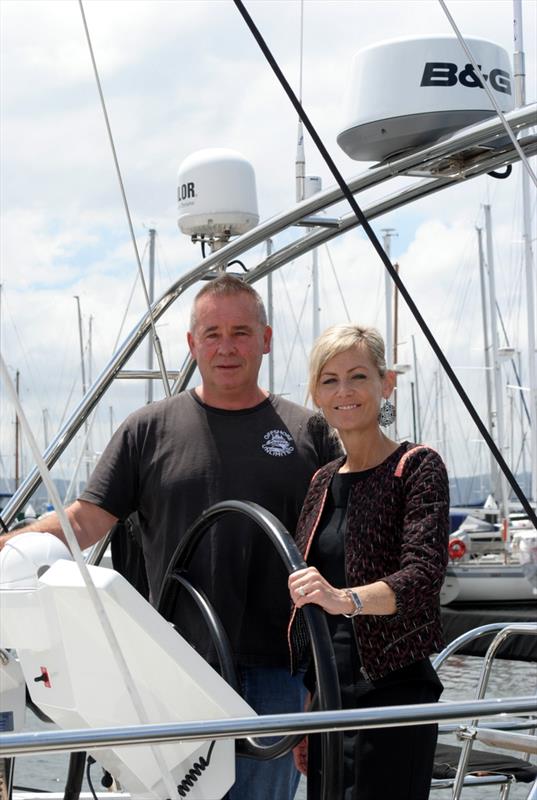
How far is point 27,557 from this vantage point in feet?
7.32

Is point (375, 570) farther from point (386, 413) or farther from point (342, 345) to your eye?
point (342, 345)

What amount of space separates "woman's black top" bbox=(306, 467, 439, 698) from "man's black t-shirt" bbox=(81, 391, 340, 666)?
444mm

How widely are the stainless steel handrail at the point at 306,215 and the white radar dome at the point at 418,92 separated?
72mm

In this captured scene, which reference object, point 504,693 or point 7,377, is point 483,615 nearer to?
point 504,693

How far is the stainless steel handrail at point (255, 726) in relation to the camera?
71.2 inches

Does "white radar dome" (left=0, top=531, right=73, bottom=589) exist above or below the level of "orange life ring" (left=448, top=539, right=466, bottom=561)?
above

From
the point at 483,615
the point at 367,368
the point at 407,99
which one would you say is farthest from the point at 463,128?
the point at 483,615

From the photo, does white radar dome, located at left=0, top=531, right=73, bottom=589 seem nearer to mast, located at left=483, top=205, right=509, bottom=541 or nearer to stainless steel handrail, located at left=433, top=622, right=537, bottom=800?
stainless steel handrail, located at left=433, top=622, right=537, bottom=800

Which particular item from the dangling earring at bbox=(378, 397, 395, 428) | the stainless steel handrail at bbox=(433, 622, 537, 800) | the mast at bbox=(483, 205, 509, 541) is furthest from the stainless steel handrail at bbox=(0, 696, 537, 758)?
the mast at bbox=(483, 205, 509, 541)

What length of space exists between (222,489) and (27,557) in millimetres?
786

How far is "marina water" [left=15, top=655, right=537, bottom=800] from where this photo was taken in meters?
8.67

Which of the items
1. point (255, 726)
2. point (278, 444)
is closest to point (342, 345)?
point (278, 444)

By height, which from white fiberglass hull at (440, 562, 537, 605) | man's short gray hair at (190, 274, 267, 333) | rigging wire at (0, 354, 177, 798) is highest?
man's short gray hair at (190, 274, 267, 333)

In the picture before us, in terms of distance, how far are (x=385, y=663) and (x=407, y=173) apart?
1.39m
